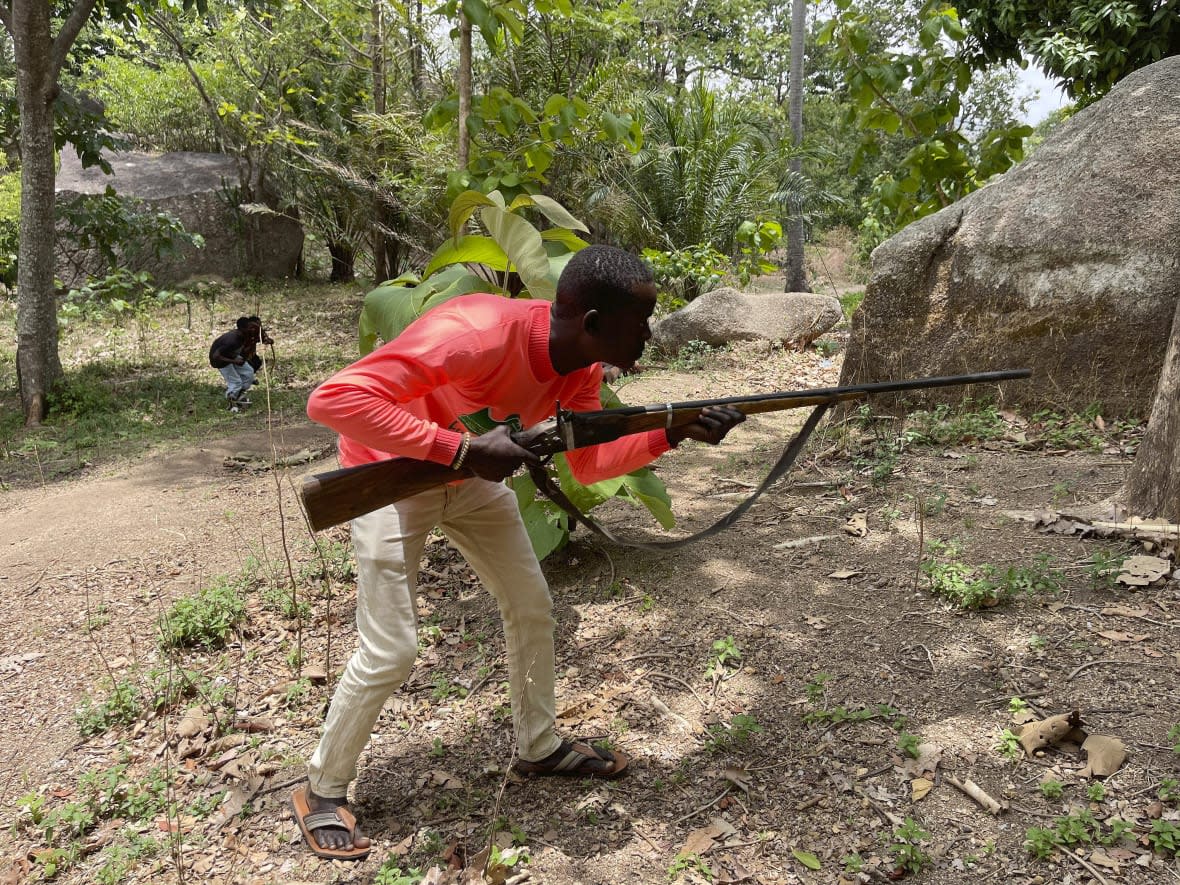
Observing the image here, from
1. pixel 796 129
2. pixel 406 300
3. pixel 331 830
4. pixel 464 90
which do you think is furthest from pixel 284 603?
pixel 796 129

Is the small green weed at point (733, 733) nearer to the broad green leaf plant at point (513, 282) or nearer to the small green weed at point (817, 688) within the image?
the small green weed at point (817, 688)

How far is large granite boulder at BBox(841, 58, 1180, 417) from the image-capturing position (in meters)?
4.96

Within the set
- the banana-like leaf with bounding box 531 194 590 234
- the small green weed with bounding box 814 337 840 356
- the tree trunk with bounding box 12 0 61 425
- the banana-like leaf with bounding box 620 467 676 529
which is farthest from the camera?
the small green weed with bounding box 814 337 840 356

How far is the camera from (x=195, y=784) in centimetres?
329

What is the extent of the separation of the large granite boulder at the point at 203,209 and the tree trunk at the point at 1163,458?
47.0 ft

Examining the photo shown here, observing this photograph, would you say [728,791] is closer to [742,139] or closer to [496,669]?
[496,669]

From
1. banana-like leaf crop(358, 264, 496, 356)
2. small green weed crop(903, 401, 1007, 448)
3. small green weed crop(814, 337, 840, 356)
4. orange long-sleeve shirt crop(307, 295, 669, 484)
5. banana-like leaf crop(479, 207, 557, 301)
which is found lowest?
small green weed crop(903, 401, 1007, 448)

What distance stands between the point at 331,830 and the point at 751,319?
834 centimetres

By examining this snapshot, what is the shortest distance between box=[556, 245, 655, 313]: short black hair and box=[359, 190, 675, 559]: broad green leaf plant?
3.88 ft

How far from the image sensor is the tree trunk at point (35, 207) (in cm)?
825

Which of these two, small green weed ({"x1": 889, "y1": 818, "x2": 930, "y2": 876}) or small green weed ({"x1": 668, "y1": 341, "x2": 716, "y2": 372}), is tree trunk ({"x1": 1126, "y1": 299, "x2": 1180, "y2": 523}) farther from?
small green weed ({"x1": 668, "y1": 341, "x2": 716, "y2": 372})

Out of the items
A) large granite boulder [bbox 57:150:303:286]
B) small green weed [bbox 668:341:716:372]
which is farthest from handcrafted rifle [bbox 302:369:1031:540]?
large granite boulder [bbox 57:150:303:286]

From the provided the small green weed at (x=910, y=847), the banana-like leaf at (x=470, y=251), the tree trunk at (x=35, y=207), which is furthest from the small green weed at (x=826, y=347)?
the tree trunk at (x=35, y=207)

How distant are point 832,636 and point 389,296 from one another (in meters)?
2.46
